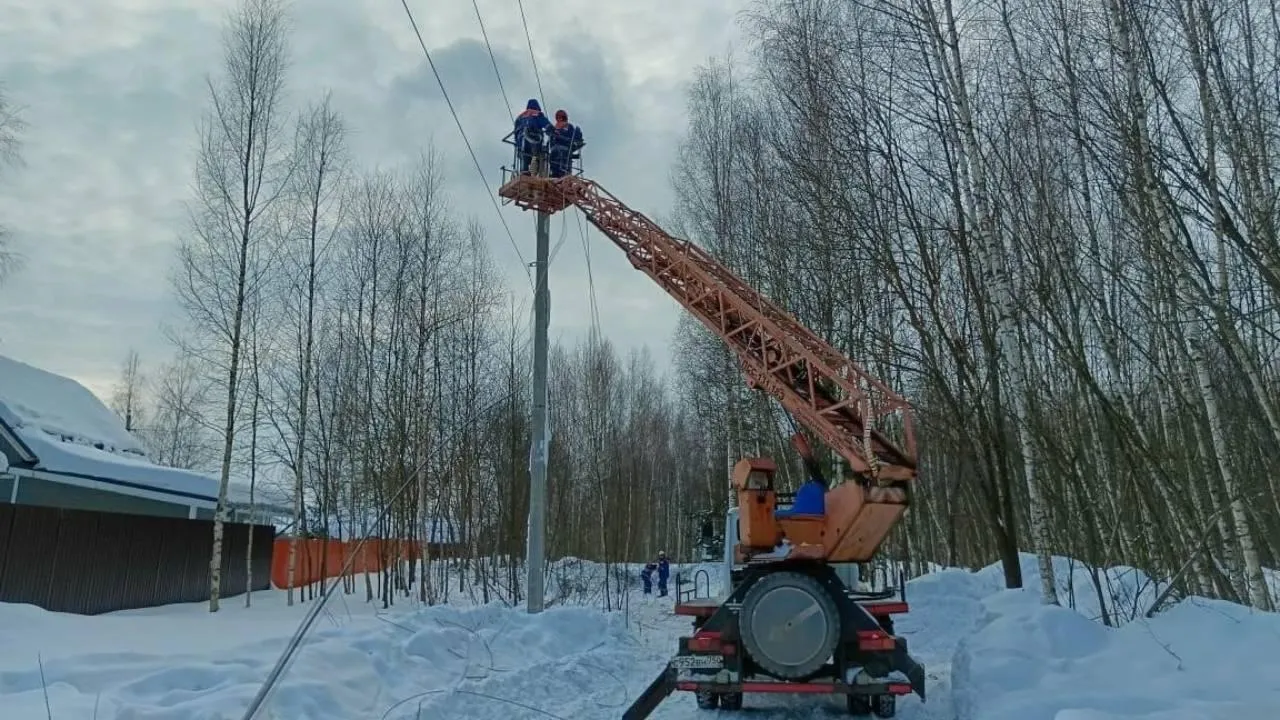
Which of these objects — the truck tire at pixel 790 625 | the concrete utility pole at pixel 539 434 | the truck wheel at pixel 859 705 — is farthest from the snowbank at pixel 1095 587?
the concrete utility pole at pixel 539 434

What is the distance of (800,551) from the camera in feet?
25.4

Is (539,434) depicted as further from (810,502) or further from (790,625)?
(790,625)

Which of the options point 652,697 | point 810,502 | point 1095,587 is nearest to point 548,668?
point 652,697

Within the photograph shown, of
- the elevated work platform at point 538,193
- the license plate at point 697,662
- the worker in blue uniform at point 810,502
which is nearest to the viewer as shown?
the license plate at point 697,662

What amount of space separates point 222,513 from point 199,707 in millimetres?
12473

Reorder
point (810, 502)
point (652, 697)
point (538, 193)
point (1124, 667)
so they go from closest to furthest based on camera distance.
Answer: point (1124, 667)
point (652, 697)
point (810, 502)
point (538, 193)

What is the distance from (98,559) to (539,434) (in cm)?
1082

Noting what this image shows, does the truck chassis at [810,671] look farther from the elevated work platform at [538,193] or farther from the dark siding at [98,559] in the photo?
the dark siding at [98,559]

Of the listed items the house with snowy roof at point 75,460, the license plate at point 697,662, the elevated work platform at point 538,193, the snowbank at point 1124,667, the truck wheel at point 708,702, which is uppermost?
the elevated work platform at point 538,193

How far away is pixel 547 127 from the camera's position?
13.3 metres

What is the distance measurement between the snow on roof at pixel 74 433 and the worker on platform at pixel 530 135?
1272cm

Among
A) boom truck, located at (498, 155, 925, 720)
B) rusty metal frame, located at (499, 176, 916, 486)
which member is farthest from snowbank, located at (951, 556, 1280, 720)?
rusty metal frame, located at (499, 176, 916, 486)

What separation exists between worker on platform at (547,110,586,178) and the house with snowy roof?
13.0m

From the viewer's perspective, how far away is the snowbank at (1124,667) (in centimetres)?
476
